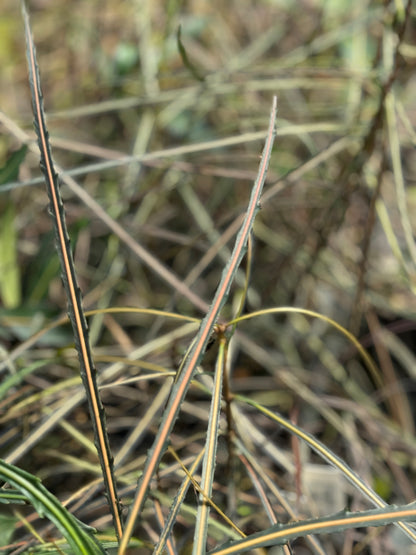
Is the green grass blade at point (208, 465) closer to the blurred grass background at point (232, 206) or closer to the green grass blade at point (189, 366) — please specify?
the green grass blade at point (189, 366)

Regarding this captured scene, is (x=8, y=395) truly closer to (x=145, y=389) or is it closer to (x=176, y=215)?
(x=145, y=389)

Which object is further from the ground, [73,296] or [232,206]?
[73,296]

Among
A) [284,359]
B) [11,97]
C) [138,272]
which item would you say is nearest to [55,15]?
[11,97]

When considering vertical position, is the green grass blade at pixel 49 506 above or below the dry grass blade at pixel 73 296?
below

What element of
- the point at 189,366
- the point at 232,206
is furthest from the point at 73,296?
the point at 232,206

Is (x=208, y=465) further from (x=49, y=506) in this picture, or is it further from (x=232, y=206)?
(x=232, y=206)

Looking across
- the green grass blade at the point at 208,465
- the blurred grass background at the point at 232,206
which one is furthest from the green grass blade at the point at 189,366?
the blurred grass background at the point at 232,206

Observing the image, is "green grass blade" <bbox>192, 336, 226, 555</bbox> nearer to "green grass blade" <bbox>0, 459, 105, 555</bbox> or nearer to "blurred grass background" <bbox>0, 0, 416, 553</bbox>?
"green grass blade" <bbox>0, 459, 105, 555</bbox>
